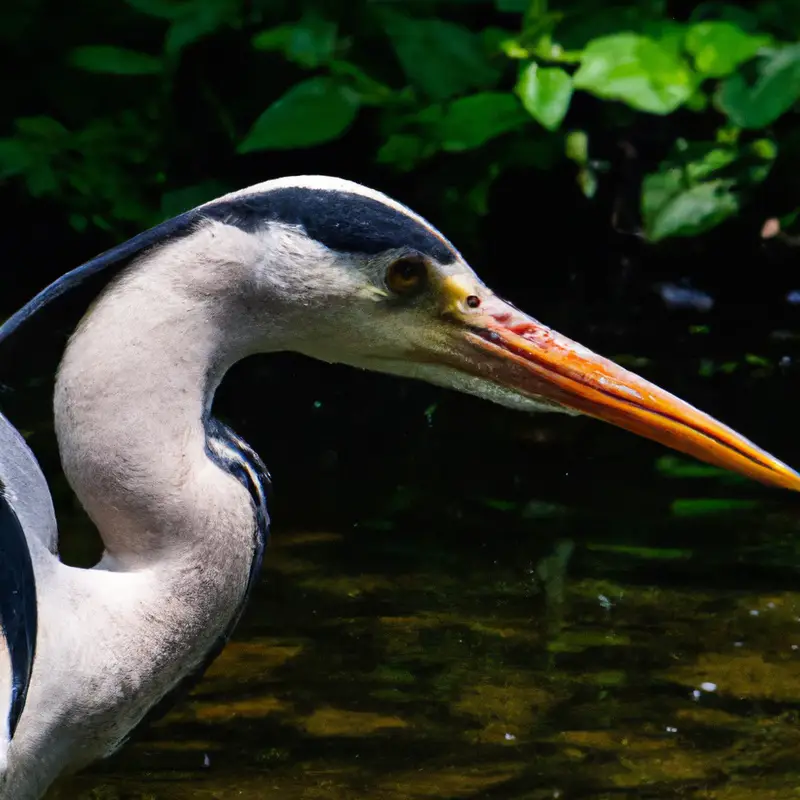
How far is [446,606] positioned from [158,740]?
101cm

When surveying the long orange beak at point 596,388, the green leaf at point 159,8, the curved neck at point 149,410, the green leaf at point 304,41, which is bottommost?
the green leaf at point 304,41

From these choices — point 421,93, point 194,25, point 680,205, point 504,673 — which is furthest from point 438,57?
point 504,673

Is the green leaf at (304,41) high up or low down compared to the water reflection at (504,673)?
up

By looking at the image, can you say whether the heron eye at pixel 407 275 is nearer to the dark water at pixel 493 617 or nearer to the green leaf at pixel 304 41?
the dark water at pixel 493 617

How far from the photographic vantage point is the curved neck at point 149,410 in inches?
99.3

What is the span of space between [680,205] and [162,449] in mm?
4306

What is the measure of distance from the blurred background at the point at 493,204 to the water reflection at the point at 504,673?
0.04m

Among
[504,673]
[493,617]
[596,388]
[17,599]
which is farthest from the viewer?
[493,617]

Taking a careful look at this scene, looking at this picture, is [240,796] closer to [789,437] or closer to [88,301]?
[88,301]

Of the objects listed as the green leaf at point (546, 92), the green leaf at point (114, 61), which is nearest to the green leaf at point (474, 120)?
the green leaf at point (546, 92)

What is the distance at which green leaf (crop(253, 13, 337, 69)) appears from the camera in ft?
21.1

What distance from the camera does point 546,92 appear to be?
629 cm

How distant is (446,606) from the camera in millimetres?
4344

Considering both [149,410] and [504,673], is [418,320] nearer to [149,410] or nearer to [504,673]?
[149,410]
